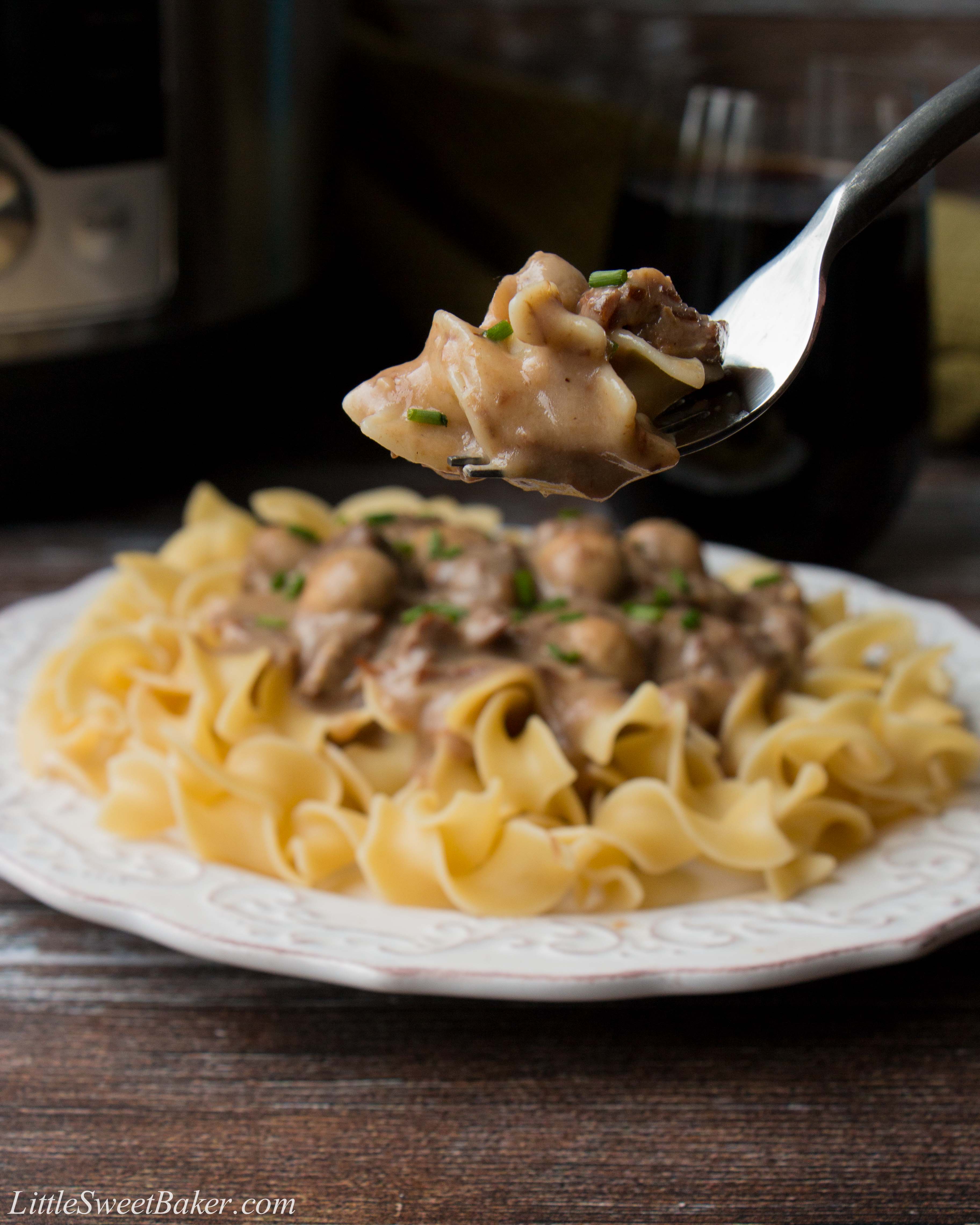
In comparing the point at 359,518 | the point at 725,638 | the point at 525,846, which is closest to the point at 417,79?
the point at 359,518

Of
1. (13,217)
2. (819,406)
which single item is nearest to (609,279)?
(819,406)

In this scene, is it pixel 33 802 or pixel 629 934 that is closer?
pixel 629 934

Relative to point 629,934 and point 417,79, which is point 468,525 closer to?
point 629,934

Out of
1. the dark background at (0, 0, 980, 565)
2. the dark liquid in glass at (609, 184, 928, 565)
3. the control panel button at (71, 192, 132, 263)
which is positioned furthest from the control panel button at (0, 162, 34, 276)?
the dark liquid in glass at (609, 184, 928, 565)

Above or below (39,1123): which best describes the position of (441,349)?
above

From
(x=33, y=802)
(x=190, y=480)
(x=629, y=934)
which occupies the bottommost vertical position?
(x=190, y=480)

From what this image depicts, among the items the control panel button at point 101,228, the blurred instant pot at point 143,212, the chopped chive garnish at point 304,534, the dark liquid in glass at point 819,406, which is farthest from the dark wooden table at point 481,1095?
the control panel button at point 101,228

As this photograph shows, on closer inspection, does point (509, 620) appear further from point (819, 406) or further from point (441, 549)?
point (819, 406)

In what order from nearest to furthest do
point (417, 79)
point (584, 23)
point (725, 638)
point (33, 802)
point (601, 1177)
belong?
point (601, 1177)
point (33, 802)
point (725, 638)
point (417, 79)
point (584, 23)
